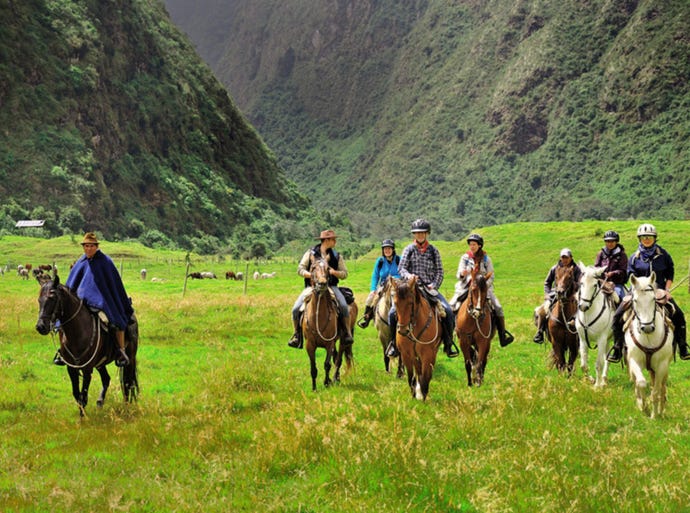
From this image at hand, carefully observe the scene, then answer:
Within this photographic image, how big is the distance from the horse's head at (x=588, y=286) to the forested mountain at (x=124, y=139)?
8602cm

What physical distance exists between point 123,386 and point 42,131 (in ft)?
352

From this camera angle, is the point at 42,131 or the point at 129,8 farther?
the point at 129,8

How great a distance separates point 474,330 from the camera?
14.0 meters

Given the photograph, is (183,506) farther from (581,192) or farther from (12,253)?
(581,192)

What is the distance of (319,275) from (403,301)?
2689mm

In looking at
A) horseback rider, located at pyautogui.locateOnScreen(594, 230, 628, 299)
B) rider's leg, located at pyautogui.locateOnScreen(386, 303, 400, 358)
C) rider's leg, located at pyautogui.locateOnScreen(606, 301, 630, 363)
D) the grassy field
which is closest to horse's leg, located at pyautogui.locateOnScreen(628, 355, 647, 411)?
the grassy field

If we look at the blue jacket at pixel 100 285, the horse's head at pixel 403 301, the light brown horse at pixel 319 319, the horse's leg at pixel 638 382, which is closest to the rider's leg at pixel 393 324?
the horse's head at pixel 403 301

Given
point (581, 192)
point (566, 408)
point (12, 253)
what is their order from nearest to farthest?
1. point (566, 408)
2. point (12, 253)
3. point (581, 192)

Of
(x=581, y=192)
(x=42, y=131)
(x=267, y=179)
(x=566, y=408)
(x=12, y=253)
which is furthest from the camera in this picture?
(x=581, y=192)

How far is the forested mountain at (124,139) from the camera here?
101 m

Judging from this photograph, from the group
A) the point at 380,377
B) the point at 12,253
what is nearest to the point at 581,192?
the point at 12,253

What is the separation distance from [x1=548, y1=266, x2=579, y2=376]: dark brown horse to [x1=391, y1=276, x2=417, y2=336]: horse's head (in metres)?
5.71

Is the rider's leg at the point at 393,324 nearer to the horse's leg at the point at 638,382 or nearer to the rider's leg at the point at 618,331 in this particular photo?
the horse's leg at the point at 638,382

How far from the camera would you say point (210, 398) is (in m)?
12.3
